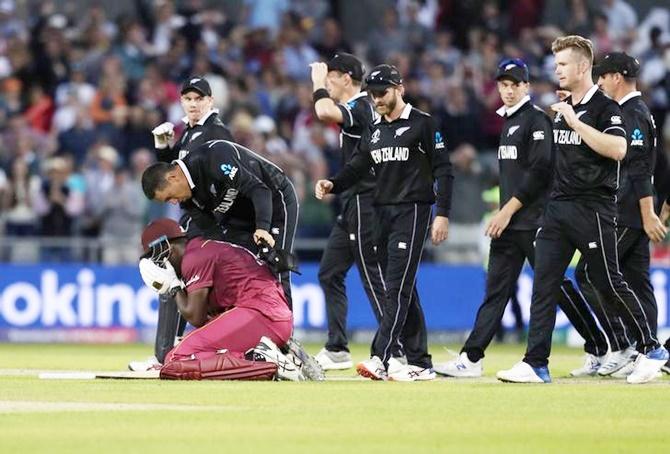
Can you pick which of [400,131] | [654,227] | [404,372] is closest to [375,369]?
[404,372]

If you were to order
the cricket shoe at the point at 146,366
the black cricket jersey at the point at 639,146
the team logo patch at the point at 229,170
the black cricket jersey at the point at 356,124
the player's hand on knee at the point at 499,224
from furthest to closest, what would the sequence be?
1. the black cricket jersey at the point at 356,124
2. the cricket shoe at the point at 146,366
3. the player's hand on knee at the point at 499,224
4. the black cricket jersey at the point at 639,146
5. the team logo patch at the point at 229,170

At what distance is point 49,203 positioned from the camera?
880 inches

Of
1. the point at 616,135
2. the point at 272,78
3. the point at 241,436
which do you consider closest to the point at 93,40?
the point at 272,78

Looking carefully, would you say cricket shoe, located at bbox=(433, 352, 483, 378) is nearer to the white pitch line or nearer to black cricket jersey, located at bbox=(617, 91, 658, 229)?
A: black cricket jersey, located at bbox=(617, 91, 658, 229)

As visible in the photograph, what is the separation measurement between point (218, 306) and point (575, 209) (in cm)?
295

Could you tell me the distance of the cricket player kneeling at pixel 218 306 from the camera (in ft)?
41.1

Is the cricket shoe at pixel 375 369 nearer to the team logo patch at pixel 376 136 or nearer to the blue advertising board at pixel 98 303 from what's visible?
the team logo patch at pixel 376 136

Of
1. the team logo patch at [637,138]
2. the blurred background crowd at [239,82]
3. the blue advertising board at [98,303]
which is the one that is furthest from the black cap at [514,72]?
the blurred background crowd at [239,82]

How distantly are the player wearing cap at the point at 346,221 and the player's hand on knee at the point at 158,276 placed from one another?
6.74 ft

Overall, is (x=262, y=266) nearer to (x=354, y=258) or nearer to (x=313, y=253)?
(x=354, y=258)

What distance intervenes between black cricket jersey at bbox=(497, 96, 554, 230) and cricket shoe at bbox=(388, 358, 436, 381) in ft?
4.80

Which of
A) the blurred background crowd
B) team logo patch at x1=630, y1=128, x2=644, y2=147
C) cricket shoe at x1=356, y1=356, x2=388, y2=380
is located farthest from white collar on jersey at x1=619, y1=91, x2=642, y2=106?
the blurred background crowd

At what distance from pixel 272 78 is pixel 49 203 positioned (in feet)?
17.1

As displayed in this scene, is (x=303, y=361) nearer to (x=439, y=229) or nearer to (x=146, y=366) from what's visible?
(x=439, y=229)
